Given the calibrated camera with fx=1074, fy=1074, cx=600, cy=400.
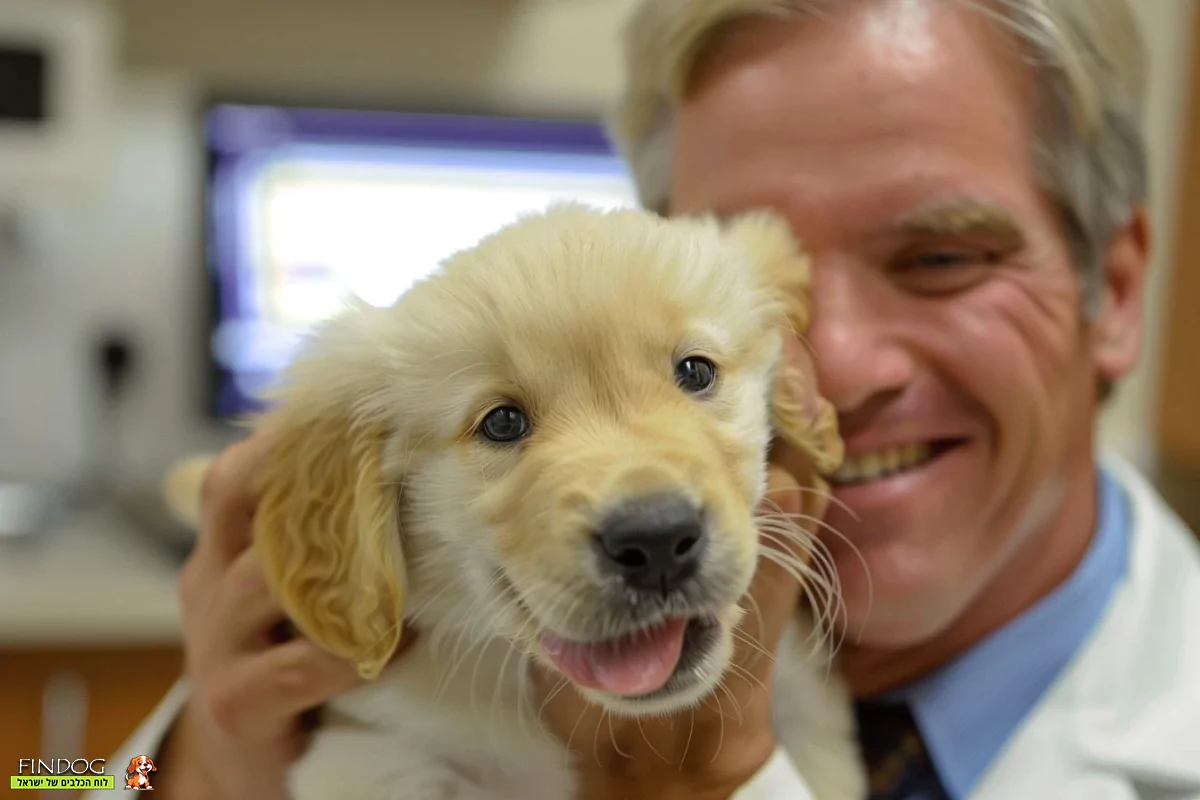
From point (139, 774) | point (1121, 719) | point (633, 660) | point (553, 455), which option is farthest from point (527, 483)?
point (1121, 719)

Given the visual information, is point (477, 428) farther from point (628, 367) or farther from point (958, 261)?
point (958, 261)

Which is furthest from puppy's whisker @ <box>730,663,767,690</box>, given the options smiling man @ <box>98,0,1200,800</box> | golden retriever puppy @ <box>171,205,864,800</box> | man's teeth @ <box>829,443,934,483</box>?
man's teeth @ <box>829,443,934,483</box>

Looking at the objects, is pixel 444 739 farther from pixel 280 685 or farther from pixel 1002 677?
pixel 1002 677

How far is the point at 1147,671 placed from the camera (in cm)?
116

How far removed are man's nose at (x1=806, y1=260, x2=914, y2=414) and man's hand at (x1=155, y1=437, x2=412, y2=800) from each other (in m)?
0.51

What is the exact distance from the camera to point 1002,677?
46.2 inches

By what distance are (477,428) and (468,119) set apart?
77.7 inches

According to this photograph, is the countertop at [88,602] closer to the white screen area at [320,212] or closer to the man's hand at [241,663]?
the white screen area at [320,212]

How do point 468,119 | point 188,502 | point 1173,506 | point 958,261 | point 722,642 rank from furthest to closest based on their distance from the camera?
point 1173,506
point 468,119
point 188,502
point 958,261
point 722,642

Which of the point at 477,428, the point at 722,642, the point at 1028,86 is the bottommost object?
the point at 722,642

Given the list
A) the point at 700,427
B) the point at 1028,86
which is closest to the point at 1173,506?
the point at 1028,86

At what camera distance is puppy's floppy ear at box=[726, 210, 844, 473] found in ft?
3.11

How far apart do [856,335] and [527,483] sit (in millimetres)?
402

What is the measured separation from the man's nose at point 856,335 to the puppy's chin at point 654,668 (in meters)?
0.31
